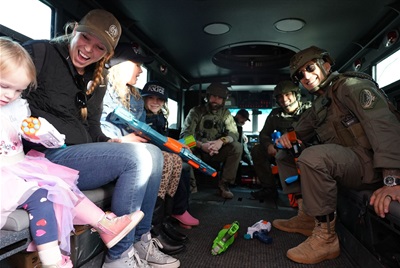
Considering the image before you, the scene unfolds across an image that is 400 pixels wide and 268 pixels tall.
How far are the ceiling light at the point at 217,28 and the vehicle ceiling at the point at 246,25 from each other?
6 centimetres

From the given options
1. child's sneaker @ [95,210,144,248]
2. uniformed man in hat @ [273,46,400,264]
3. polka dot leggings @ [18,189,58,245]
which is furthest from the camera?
uniformed man in hat @ [273,46,400,264]

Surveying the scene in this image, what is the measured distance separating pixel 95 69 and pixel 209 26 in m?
→ 1.82

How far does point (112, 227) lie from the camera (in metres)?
1.14

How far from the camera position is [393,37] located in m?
2.70

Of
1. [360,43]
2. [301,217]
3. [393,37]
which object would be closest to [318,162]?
[301,217]

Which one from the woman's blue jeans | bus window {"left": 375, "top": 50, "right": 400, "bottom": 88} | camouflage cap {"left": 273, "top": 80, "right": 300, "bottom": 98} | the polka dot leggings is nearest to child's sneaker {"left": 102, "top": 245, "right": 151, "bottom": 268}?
the woman's blue jeans

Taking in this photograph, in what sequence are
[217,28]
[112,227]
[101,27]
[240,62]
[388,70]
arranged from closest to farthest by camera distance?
[112,227]
[101,27]
[388,70]
[217,28]
[240,62]

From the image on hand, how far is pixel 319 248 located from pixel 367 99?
988 millimetres

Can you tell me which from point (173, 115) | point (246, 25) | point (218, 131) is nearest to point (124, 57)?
point (246, 25)

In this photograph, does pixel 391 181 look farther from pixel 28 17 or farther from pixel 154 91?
pixel 28 17

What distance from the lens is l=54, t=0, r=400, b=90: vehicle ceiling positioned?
8.31 feet

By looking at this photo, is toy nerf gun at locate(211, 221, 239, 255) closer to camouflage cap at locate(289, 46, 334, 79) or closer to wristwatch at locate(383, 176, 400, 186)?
wristwatch at locate(383, 176, 400, 186)

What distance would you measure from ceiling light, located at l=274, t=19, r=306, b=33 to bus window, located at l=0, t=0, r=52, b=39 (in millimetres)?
2292

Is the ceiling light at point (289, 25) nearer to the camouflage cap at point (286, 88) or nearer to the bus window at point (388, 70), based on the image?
the camouflage cap at point (286, 88)
